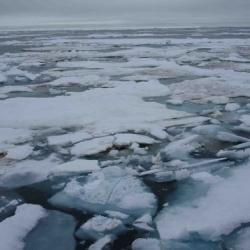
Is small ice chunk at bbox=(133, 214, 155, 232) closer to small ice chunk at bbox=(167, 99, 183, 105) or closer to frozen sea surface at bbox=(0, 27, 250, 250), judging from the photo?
frozen sea surface at bbox=(0, 27, 250, 250)

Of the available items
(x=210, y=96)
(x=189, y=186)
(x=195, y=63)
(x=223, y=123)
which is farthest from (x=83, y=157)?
(x=195, y=63)

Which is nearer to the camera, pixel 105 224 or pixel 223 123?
pixel 105 224

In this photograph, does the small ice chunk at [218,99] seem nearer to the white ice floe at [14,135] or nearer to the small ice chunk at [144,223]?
the white ice floe at [14,135]

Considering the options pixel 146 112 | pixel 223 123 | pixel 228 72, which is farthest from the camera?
pixel 228 72

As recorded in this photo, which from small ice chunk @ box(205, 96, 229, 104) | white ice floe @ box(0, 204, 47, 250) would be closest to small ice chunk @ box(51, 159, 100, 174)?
white ice floe @ box(0, 204, 47, 250)

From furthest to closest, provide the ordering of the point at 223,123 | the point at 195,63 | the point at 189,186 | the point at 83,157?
Answer: the point at 195,63 < the point at 223,123 < the point at 83,157 < the point at 189,186

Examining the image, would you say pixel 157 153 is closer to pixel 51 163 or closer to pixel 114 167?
pixel 114 167

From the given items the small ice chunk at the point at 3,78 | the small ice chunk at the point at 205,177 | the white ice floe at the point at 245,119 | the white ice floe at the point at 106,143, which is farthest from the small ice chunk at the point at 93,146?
the small ice chunk at the point at 3,78
